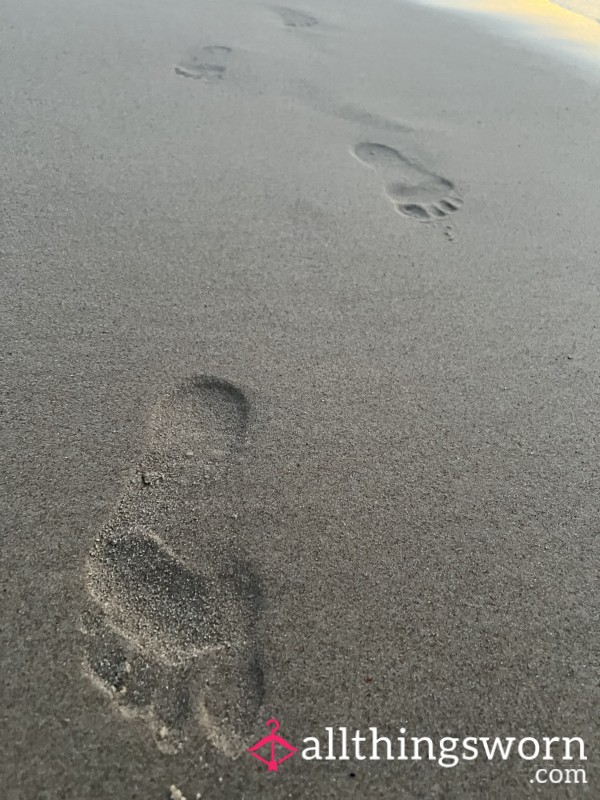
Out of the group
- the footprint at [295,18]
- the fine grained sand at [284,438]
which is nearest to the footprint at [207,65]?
the fine grained sand at [284,438]

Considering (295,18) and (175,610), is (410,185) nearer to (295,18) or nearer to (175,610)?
(175,610)

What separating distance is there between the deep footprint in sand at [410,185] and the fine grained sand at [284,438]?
1 cm

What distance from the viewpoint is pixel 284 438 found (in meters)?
1.50

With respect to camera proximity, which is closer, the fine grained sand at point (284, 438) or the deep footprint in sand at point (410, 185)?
the fine grained sand at point (284, 438)

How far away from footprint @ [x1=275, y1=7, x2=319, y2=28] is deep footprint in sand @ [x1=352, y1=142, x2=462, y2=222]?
1.69 metres

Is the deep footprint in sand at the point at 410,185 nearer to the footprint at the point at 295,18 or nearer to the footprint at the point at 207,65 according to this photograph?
the footprint at the point at 207,65

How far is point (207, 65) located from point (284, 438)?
8.62ft

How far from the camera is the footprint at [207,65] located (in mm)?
3047

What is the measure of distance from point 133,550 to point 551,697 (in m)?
0.95

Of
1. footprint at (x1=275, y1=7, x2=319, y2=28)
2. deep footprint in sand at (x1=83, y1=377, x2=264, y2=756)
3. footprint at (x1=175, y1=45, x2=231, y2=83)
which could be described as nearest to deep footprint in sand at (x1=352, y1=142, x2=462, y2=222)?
footprint at (x1=175, y1=45, x2=231, y2=83)

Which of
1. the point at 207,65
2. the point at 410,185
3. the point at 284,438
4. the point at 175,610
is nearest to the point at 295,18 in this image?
the point at 207,65

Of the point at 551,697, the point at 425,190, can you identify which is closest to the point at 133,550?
the point at 551,697

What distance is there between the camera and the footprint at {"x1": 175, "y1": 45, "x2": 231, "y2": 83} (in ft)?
10.00

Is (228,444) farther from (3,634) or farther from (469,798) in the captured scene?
(469,798)
